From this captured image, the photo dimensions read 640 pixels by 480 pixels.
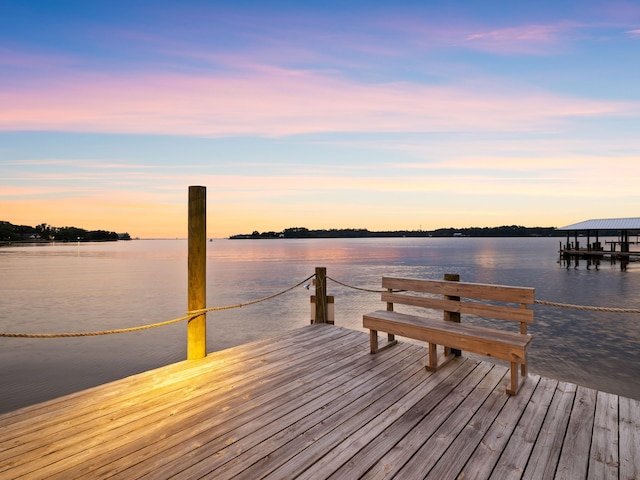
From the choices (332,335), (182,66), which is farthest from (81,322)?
(332,335)

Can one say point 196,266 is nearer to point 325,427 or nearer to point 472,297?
point 325,427

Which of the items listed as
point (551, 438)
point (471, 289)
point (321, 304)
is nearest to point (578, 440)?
point (551, 438)

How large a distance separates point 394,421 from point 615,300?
2672cm

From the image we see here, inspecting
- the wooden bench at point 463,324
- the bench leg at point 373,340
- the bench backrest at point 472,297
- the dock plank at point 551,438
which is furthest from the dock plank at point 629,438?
the bench leg at point 373,340

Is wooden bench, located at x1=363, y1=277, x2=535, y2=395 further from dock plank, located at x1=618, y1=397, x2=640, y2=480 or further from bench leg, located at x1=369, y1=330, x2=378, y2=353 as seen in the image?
dock plank, located at x1=618, y1=397, x2=640, y2=480

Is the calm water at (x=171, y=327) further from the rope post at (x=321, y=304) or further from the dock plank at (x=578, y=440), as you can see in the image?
the rope post at (x=321, y=304)

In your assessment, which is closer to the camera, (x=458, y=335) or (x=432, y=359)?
(x=458, y=335)

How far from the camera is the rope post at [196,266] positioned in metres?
5.32

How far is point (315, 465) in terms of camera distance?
2752 millimetres

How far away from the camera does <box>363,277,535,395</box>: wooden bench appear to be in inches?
162

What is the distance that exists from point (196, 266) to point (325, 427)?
125 inches

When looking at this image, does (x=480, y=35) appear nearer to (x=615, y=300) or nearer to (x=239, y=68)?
(x=239, y=68)

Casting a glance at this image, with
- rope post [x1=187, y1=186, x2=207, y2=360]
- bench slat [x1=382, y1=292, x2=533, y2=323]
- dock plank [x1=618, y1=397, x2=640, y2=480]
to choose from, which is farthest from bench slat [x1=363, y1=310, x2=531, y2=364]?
rope post [x1=187, y1=186, x2=207, y2=360]

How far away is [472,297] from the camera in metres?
4.95
